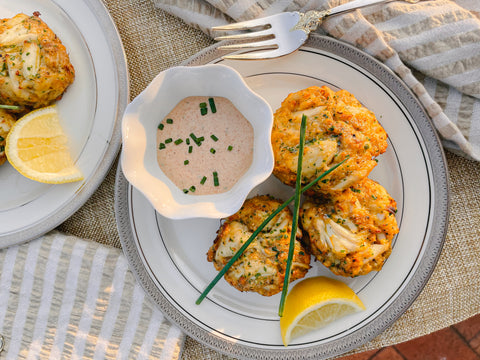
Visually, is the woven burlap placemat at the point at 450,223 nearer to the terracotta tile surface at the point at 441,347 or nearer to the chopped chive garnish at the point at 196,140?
the chopped chive garnish at the point at 196,140

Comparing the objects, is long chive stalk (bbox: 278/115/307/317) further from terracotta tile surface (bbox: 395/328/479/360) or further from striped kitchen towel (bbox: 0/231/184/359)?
terracotta tile surface (bbox: 395/328/479/360)

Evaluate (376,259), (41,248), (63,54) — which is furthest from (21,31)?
(376,259)

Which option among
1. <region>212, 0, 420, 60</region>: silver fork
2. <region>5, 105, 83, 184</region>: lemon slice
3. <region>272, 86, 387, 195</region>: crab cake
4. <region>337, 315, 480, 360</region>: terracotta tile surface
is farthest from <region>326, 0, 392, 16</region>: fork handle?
<region>337, 315, 480, 360</region>: terracotta tile surface

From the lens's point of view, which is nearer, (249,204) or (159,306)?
(249,204)

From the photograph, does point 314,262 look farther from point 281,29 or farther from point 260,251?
point 281,29

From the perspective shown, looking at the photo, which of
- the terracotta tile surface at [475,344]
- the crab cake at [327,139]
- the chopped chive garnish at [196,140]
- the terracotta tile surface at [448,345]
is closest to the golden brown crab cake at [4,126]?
the chopped chive garnish at [196,140]

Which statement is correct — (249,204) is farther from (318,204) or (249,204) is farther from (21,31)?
(21,31)
